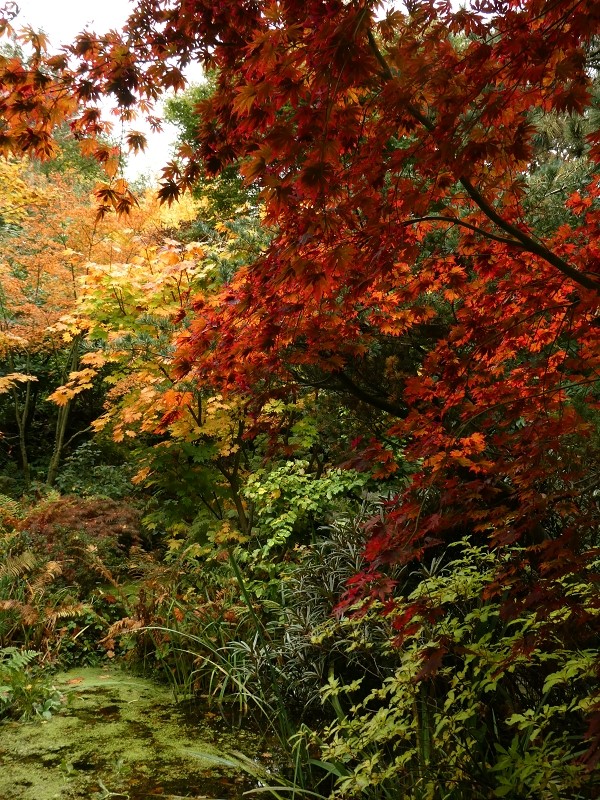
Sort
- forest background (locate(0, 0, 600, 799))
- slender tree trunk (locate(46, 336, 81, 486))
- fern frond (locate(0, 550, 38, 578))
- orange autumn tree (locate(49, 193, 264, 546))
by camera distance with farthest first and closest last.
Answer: slender tree trunk (locate(46, 336, 81, 486)), fern frond (locate(0, 550, 38, 578)), orange autumn tree (locate(49, 193, 264, 546)), forest background (locate(0, 0, 600, 799))

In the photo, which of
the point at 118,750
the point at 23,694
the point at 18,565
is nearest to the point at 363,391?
the point at 118,750

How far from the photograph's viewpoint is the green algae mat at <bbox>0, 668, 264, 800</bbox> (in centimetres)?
272

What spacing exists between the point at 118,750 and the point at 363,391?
2390 millimetres

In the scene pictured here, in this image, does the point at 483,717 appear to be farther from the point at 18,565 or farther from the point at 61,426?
the point at 61,426

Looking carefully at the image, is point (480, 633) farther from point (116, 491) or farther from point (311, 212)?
point (116, 491)

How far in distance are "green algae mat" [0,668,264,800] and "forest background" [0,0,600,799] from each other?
→ 278 millimetres

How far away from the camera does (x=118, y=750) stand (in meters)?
3.09

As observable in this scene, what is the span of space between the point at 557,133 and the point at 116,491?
28.6 feet

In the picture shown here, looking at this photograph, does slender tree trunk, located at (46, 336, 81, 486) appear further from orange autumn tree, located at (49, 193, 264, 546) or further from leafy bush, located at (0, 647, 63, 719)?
leafy bush, located at (0, 647, 63, 719)

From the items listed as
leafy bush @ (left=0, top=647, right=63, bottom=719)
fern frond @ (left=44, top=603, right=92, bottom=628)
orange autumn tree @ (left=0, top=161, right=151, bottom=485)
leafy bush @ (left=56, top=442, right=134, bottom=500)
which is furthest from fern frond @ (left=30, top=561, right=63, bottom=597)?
leafy bush @ (left=56, top=442, right=134, bottom=500)

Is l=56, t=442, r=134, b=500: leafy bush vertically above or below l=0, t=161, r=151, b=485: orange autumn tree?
below

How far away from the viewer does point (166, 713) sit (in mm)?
3646

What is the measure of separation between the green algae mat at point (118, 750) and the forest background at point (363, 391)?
28cm

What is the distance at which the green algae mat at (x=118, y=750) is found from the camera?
2721 millimetres
